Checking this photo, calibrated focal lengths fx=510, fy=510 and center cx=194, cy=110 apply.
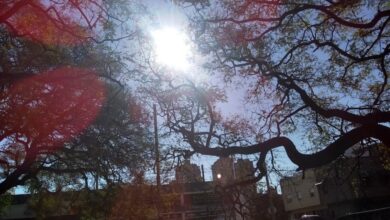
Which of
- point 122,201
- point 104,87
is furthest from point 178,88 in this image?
point 122,201

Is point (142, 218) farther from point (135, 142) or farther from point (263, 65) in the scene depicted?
point (263, 65)

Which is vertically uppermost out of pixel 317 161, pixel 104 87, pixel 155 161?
pixel 104 87

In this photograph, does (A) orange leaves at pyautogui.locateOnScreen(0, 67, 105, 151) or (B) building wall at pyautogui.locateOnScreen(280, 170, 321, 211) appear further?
(B) building wall at pyautogui.locateOnScreen(280, 170, 321, 211)

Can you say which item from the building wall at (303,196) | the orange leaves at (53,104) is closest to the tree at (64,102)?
the orange leaves at (53,104)

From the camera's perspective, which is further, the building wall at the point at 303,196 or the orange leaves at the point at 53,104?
the building wall at the point at 303,196

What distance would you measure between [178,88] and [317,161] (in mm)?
6021

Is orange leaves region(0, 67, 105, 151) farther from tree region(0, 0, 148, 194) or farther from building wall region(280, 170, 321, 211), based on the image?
building wall region(280, 170, 321, 211)

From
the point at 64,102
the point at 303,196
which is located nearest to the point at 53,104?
the point at 64,102

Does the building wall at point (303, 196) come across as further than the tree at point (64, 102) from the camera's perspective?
Yes

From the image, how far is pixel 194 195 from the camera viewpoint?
54500 millimetres

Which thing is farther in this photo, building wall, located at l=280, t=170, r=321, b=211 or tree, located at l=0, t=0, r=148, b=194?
building wall, located at l=280, t=170, r=321, b=211

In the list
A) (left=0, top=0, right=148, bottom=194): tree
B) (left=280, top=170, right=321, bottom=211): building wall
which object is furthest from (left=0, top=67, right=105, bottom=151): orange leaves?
(left=280, top=170, right=321, bottom=211): building wall

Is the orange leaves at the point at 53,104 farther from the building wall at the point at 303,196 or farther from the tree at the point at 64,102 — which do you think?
the building wall at the point at 303,196

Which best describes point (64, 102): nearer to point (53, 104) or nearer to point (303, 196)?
point (53, 104)
